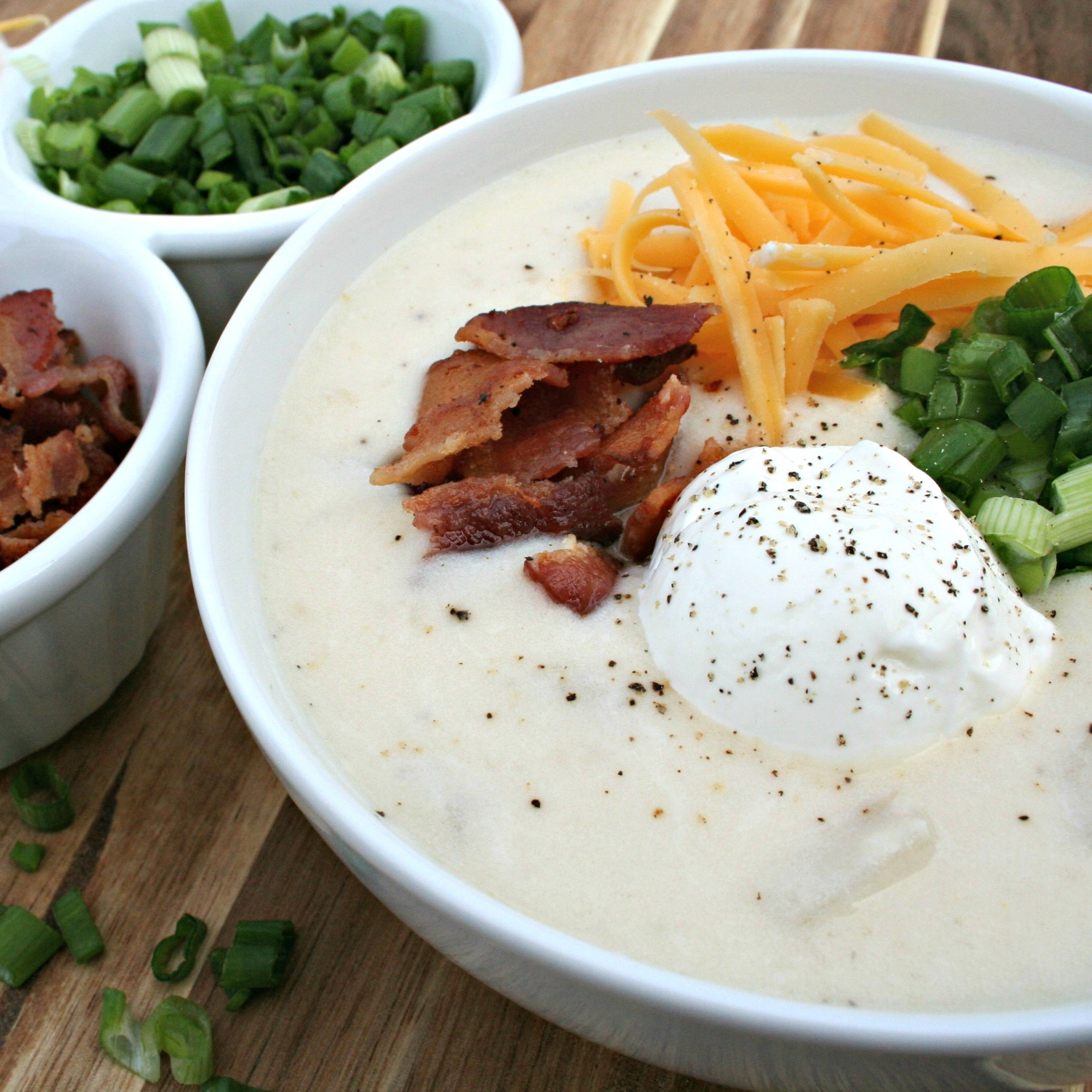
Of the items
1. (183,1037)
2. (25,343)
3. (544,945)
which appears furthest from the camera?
(25,343)

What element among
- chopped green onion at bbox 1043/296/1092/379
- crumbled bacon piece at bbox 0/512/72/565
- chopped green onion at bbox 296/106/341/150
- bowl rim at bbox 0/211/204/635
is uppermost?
chopped green onion at bbox 1043/296/1092/379

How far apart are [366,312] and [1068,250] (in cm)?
113

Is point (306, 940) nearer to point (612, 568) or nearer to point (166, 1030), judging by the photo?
point (166, 1030)

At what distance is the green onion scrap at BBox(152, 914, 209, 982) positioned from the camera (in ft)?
4.91

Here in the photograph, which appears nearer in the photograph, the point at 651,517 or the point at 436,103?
the point at 651,517

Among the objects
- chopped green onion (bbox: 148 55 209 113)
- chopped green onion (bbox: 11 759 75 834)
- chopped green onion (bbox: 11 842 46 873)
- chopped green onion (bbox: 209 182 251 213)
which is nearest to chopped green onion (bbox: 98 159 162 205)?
chopped green onion (bbox: 209 182 251 213)

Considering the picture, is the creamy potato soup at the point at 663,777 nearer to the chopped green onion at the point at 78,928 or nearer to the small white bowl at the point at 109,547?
the small white bowl at the point at 109,547

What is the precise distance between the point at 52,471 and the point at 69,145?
40.9 inches

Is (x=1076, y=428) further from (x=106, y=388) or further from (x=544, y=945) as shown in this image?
(x=106, y=388)

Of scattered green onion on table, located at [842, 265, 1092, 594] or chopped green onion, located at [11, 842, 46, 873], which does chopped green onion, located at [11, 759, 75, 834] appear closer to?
chopped green onion, located at [11, 842, 46, 873]

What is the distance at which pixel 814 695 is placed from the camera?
1288 mm

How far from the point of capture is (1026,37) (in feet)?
9.06

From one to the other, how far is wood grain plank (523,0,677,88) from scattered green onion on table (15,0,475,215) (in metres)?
0.29

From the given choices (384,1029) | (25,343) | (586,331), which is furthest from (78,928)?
(586,331)
